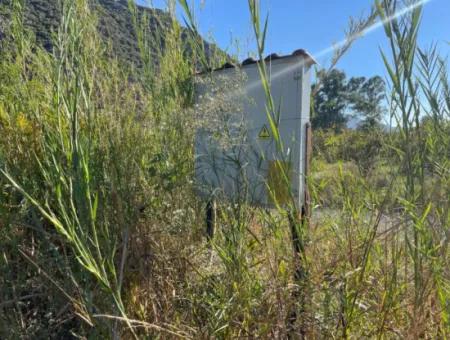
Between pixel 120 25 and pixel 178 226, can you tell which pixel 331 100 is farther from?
pixel 120 25

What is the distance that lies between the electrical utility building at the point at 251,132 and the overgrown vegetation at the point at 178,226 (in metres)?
0.06

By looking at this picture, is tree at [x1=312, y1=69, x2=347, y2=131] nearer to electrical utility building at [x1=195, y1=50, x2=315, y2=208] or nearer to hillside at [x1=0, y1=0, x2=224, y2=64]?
electrical utility building at [x1=195, y1=50, x2=315, y2=208]

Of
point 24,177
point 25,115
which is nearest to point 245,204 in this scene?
point 24,177

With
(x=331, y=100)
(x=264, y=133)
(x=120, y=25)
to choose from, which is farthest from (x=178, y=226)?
(x=120, y=25)

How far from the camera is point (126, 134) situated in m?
1.18

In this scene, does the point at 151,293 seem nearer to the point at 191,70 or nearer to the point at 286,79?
the point at 191,70

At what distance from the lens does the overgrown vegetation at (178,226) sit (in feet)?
2.51

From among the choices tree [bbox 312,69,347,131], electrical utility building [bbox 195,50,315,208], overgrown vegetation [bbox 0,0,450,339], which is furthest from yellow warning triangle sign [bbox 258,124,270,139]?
overgrown vegetation [bbox 0,0,450,339]

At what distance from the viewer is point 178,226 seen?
47.4 inches

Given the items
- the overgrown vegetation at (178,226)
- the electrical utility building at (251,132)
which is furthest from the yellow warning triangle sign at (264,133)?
the overgrown vegetation at (178,226)

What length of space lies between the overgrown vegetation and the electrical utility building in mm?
57

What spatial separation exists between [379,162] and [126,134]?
0.93 meters

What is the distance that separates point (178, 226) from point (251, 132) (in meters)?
0.64

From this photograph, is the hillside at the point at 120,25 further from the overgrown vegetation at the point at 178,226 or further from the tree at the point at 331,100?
the tree at the point at 331,100
